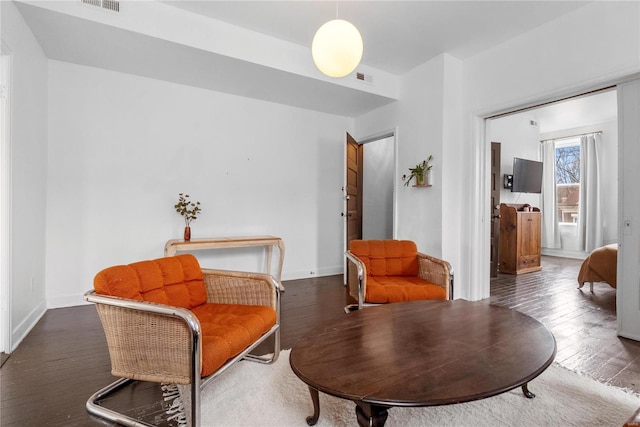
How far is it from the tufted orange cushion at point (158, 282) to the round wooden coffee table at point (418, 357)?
94cm

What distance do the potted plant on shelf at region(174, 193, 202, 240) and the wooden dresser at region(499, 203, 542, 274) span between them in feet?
16.1

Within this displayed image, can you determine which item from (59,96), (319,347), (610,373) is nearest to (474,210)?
(610,373)

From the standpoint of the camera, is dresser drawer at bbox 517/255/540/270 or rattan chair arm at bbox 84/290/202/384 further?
dresser drawer at bbox 517/255/540/270

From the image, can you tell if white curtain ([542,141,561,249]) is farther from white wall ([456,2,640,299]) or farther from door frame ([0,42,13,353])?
door frame ([0,42,13,353])

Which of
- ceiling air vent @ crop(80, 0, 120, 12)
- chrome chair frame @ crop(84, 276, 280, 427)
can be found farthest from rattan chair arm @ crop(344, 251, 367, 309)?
ceiling air vent @ crop(80, 0, 120, 12)

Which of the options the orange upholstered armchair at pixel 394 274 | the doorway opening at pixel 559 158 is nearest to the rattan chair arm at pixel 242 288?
the orange upholstered armchair at pixel 394 274

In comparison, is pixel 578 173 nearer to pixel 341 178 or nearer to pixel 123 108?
pixel 341 178

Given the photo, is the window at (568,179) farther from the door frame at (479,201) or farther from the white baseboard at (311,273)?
the white baseboard at (311,273)

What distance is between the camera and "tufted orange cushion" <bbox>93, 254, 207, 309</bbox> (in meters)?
1.66

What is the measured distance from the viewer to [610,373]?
2.04 meters

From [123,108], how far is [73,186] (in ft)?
3.29

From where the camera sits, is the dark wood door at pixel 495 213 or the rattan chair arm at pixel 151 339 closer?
the rattan chair arm at pixel 151 339

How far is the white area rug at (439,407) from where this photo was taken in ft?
5.05

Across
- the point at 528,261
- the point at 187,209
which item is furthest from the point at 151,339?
the point at 528,261
